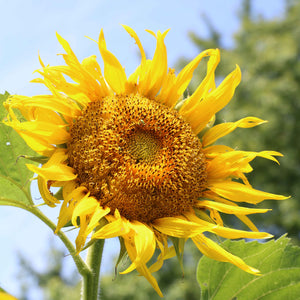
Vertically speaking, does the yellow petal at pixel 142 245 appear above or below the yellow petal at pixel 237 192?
above

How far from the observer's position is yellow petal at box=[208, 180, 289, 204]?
1789mm

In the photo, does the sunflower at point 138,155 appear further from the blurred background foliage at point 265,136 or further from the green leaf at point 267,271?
the blurred background foliage at point 265,136

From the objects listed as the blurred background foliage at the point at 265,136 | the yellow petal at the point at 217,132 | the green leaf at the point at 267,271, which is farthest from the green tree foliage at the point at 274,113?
the yellow petal at the point at 217,132

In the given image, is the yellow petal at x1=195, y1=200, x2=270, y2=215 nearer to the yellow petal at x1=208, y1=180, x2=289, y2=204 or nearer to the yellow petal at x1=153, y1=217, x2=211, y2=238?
the yellow petal at x1=208, y1=180, x2=289, y2=204

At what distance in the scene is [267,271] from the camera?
2.05m

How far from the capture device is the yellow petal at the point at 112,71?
181 centimetres

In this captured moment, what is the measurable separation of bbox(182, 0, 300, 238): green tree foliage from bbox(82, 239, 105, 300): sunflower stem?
15731 millimetres

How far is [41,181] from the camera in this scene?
1.55m

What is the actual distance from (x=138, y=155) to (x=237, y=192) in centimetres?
44

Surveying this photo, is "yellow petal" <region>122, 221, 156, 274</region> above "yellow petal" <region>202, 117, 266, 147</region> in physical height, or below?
below

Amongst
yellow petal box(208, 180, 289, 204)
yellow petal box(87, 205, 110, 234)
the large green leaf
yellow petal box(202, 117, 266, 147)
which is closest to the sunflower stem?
yellow petal box(87, 205, 110, 234)

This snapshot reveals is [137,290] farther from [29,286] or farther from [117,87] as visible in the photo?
[117,87]

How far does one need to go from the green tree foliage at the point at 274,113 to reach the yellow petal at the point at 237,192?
50.7 feet

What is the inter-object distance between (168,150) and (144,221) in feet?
1.12
